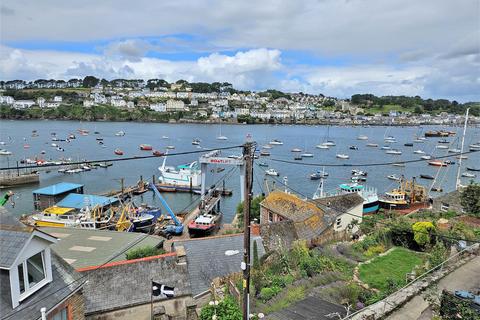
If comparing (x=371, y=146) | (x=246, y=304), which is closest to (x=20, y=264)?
(x=246, y=304)

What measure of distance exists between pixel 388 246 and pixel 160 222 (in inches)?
890

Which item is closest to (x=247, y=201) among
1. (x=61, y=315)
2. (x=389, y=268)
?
(x=61, y=315)

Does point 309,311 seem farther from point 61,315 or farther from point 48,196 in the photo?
point 48,196

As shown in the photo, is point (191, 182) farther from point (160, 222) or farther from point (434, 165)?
point (434, 165)

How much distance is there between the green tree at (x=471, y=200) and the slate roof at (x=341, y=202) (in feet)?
23.8

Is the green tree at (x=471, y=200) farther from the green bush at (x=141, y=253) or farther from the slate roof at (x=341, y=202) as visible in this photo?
the green bush at (x=141, y=253)

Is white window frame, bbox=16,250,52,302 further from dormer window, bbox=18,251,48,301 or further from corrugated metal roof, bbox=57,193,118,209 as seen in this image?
corrugated metal roof, bbox=57,193,118,209

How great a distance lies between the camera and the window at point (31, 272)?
7980mm

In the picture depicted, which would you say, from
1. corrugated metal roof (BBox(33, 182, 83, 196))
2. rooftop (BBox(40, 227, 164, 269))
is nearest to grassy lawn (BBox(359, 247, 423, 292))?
rooftop (BBox(40, 227, 164, 269))

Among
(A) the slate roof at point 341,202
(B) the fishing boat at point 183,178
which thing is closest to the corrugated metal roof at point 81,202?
(B) the fishing boat at point 183,178

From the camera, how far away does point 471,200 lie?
1005 inches

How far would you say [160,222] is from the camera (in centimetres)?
3434

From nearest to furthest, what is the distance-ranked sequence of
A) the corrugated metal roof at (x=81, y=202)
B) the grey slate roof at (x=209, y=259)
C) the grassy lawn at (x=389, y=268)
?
the grassy lawn at (x=389, y=268)
the grey slate roof at (x=209, y=259)
the corrugated metal roof at (x=81, y=202)

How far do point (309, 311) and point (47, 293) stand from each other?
21.9ft
